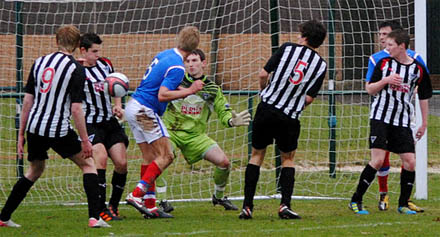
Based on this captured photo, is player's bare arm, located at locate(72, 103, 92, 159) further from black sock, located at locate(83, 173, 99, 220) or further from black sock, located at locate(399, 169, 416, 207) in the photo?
black sock, located at locate(399, 169, 416, 207)

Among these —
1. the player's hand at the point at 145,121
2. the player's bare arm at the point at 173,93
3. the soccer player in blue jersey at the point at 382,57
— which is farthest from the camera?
the soccer player in blue jersey at the point at 382,57

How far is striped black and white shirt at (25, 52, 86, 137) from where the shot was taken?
6.96m

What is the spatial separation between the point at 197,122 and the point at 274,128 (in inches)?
59.1

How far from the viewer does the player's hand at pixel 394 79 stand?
8.11m

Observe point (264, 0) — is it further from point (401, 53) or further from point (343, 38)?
point (401, 53)

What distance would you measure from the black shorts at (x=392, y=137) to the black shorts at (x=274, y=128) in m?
0.94

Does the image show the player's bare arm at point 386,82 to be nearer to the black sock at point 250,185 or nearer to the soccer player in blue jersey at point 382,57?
the soccer player in blue jersey at point 382,57

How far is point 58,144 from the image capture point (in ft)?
23.3

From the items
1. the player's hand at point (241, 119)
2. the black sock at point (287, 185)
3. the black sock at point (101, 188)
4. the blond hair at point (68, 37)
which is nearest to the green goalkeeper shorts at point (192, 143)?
the player's hand at point (241, 119)

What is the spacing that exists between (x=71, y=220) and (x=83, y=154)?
1259mm

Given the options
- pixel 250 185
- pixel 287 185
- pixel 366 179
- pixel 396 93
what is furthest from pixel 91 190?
pixel 396 93

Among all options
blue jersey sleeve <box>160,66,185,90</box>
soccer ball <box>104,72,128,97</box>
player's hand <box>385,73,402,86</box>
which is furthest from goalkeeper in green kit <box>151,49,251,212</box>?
player's hand <box>385,73,402,86</box>

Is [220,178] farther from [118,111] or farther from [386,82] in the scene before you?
[386,82]

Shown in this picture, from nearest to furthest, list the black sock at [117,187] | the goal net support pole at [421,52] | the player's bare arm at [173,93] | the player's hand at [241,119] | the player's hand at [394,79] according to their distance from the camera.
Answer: the player's bare arm at [173,93] → the player's hand at [394,79] → the black sock at [117,187] → the player's hand at [241,119] → the goal net support pole at [421,52]
